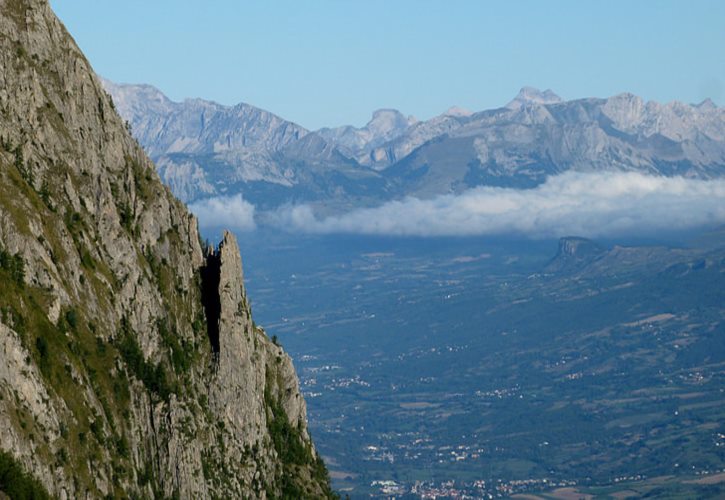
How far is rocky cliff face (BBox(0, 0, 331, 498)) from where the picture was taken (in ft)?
355

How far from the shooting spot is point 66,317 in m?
117

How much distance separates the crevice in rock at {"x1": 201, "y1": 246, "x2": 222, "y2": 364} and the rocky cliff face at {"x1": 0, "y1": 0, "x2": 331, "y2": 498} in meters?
0.16

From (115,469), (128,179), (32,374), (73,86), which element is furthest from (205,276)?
(32,374)

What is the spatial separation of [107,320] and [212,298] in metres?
20.4

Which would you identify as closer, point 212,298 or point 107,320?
point 107,320

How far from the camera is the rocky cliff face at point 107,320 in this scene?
355ft

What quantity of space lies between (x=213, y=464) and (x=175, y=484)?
8.61 meters

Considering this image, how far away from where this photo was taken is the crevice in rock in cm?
14238

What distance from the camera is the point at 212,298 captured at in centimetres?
14475

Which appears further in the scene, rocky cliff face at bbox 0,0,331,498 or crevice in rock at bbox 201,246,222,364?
crevice in rock at bbox 201,246,222,364

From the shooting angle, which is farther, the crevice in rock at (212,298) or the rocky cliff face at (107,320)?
the crevice in rock at (212,298)

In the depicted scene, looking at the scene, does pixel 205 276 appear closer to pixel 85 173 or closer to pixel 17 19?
pixel 85 173

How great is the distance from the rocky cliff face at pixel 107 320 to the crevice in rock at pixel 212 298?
6.5 inches

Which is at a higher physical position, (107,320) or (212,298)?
(212,298)
